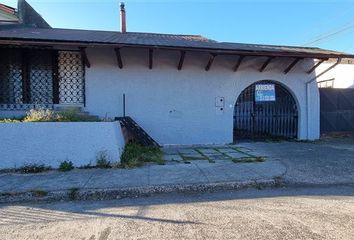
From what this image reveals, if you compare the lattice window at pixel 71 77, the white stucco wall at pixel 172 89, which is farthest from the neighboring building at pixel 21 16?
the white stucco wall at pixel 172 89

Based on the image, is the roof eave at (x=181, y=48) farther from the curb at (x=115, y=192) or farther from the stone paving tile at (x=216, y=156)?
the curb at (x=115, y=192)

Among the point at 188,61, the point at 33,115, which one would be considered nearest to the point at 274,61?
the point at 188,61

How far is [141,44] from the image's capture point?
8938 millimetres

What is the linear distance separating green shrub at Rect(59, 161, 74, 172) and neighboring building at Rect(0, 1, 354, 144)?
333 cm

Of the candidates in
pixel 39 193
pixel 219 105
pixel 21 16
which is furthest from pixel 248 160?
pixel 21 16

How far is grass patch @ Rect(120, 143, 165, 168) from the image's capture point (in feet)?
23.3

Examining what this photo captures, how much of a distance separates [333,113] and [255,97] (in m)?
4.17

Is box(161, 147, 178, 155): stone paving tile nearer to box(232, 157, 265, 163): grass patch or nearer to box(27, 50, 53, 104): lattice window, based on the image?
box(232, 157, 265, 163): grass patch

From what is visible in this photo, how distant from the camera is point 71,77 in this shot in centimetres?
991

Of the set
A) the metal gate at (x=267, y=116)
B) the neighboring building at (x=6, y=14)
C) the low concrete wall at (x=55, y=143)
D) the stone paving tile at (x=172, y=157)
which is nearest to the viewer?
the low concrete wall at (x=55, y=143)

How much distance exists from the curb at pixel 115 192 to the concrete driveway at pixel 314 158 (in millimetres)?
1322

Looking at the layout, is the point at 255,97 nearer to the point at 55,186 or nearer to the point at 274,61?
the point at 274,61

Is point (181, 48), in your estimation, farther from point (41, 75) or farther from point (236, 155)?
point (41, 75)

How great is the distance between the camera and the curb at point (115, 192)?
4988mm
